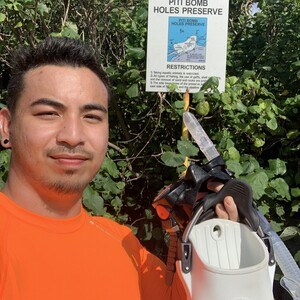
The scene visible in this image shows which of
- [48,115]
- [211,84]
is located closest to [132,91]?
[211,84]

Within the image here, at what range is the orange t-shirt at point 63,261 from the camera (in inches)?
46.3

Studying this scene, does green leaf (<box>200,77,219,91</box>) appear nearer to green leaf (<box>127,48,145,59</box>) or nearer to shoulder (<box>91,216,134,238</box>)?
green leaf (<box>127,48,145,59</box>)

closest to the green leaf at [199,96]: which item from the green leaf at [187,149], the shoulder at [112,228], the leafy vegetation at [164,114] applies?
the leafy vegetation at [164,114]

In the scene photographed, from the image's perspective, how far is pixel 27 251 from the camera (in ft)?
3.94

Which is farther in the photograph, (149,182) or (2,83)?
(2,83)

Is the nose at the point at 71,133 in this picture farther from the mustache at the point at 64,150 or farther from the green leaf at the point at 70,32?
the green leaf at the point at 70,32

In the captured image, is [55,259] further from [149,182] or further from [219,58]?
[149,182]

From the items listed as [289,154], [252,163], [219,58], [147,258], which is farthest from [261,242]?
[289,154]

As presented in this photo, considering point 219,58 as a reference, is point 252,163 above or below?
below

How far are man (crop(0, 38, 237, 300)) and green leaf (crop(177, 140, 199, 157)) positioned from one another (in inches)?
44.3

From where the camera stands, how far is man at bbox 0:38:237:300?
3.94 feet

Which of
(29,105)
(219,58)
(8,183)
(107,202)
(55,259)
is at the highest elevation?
(219,58)

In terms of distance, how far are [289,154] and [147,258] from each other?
169 centimetres

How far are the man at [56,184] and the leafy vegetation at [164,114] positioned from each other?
1.01m
